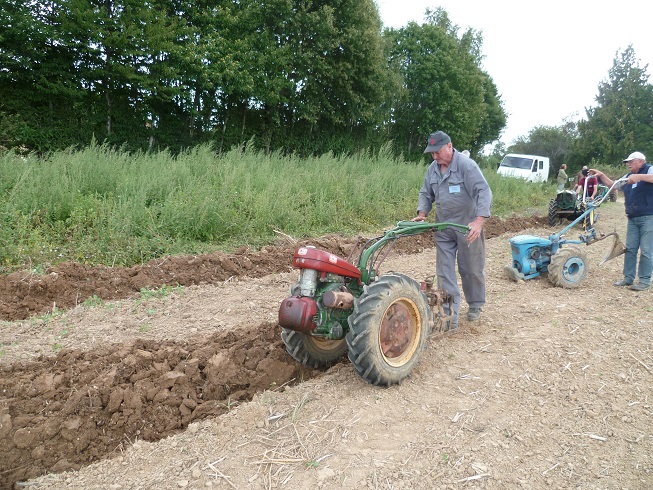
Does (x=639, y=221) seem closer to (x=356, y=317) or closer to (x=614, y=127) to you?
(x=356, y=317)

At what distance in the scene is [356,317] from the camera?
3.33 m

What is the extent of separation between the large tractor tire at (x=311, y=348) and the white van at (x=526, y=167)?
18.8 m

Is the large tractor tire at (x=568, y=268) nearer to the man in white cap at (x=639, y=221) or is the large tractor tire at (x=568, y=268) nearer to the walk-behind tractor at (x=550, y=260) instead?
the walk-behind tractor at (x=550, y=260)

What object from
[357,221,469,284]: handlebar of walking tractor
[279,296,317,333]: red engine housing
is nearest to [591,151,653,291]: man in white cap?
[357,221,469,284]: handlebar of walking tractor

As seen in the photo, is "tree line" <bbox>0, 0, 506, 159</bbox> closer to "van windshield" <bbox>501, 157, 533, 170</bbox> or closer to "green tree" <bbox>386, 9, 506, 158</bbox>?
"green tree" <bbox>386, 9, 506, 158</bbox>

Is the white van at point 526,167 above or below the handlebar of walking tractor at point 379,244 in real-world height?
above

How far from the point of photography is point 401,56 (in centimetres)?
2859

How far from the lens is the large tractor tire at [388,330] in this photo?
332cm

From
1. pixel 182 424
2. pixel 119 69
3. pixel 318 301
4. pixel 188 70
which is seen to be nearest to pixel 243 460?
pixel 182 424

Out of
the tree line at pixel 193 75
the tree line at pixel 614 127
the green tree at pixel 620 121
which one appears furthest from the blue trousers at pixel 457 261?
the green tree at pixel 620 121

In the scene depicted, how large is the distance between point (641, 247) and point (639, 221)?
35 cm

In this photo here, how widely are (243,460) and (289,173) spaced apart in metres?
8.68

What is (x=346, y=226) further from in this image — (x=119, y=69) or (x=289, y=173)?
(x=119, y=69)

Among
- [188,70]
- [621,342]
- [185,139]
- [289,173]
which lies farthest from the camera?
[185,139]
